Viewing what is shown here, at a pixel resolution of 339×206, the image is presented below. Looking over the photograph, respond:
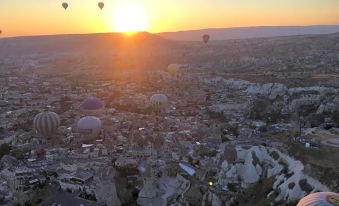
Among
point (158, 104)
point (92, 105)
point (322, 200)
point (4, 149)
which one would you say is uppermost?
A: point (322, 200)

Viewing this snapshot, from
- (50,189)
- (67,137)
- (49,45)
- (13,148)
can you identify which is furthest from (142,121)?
(49,45)

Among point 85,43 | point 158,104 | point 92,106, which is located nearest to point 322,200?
point 158,104

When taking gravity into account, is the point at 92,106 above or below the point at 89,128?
below

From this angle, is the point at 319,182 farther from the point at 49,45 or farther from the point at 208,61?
the point at 49,45

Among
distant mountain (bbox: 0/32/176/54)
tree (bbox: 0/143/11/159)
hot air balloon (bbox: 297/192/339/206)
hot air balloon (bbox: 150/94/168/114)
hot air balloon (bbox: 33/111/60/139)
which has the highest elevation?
hot air balloon (bbox: 297/192/339/206)

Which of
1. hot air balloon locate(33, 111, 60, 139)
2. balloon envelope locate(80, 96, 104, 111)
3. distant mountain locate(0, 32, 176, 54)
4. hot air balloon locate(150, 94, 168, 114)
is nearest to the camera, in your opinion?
hot air balloon locate(33, 111, 60, 139)

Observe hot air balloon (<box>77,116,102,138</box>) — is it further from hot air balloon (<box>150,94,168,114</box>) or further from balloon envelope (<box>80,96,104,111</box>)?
hot air balloon (<box>150,94,168,114</box>)

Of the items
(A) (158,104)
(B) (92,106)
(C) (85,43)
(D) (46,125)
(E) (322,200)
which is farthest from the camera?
(C) (85,43)

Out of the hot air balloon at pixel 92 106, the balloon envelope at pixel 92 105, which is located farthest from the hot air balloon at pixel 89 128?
the balloon envelope at pixel 92 105

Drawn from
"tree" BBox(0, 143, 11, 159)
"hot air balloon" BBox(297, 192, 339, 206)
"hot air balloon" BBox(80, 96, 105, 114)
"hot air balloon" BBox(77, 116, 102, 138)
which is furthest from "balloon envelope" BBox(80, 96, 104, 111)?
"hot air balloon" BBox(297, 192, 339, 206)

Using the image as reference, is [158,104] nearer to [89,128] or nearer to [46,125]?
[89,128]

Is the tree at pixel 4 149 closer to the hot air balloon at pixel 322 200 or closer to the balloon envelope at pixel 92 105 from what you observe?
the balloon envelope at pixel 92 105
